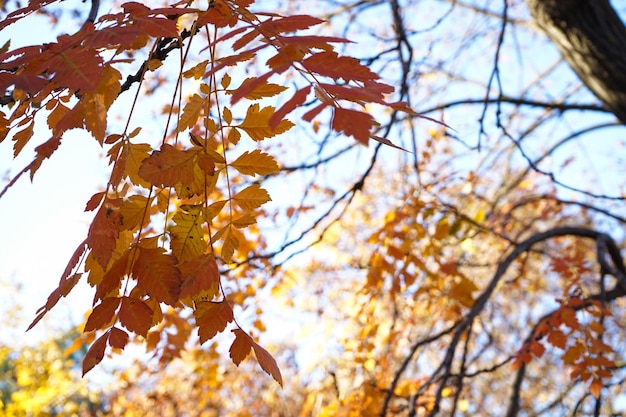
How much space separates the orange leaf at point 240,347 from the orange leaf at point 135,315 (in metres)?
0.16

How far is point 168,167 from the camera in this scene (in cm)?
102

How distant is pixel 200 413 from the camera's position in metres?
8.65

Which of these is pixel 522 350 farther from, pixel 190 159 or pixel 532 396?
pixel 532 396

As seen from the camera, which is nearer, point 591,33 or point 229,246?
point 229,246

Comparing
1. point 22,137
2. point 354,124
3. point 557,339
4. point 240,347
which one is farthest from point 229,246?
point 557,339

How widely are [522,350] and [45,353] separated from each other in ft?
19.0

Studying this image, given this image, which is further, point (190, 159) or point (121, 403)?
point (121, 403)

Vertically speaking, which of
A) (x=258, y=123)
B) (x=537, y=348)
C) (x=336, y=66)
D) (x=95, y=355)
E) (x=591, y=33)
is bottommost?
(x=95, y=355)

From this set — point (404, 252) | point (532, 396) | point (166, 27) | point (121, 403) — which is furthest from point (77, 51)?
point (532, 396)

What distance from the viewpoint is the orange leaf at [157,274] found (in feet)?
3.16

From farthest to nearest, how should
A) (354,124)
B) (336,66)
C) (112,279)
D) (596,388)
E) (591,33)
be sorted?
(591,33) < (596,388) < (112,279) < (336,66) < (354,124)

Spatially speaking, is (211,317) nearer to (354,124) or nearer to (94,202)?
(94,202)

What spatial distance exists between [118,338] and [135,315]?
0.18ft

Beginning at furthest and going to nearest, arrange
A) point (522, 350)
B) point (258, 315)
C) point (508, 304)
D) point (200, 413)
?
point (508, 304), point (200, 413), point (258, 315), point (522, 350)
